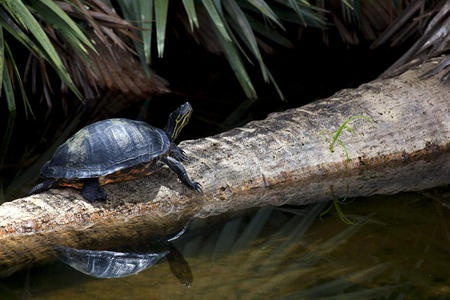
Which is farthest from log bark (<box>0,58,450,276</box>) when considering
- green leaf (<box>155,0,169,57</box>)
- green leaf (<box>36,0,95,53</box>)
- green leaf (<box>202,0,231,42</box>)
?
green leaf (<box>155,0,169,57</box>)

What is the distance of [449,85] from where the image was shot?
4578 mm

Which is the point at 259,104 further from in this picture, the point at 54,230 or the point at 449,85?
the point at 54,230

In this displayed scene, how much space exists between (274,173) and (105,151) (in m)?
1.11

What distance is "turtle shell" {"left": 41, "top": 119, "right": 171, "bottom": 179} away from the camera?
3.44m

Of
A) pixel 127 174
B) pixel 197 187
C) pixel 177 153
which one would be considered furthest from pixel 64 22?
pixel 197 187

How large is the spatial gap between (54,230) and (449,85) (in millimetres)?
→ 2929

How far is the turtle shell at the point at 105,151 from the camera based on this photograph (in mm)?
→ 3438

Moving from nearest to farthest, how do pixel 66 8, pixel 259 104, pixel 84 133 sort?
1. pixel 84 133
2. pixel 66 8
3. pixel 259 104

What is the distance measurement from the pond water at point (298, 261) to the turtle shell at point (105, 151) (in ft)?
1.64

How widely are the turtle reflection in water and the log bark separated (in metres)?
0.07

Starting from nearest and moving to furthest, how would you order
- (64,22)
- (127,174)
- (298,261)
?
(298,261) → (127,174) → (64,22)

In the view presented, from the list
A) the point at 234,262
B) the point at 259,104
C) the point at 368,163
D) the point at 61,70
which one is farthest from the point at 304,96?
the point at 234,262

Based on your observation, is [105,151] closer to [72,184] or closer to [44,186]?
[72,184]

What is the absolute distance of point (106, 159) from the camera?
137 inches
